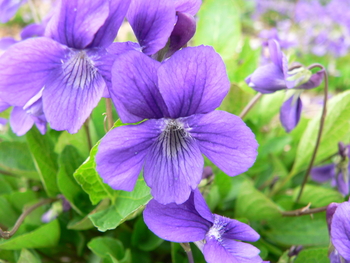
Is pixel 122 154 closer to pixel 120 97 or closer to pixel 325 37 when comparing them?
pixel 120 97

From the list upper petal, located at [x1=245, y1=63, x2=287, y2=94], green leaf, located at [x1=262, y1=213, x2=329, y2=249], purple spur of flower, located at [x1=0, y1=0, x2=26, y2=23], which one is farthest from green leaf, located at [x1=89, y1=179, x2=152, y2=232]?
purple spur of flower, located at [x1=0, y1=0, x2=26, y2=23]

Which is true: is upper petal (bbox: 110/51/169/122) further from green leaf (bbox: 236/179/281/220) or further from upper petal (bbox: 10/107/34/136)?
green leaf (bbox: 236/179/281/220)

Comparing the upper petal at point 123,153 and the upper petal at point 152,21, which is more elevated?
the upper petal at point 152,21

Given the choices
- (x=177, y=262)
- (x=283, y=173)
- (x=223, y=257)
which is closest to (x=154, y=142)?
(x=223, y=257)

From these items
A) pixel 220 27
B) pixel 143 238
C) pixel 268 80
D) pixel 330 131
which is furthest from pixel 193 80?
pixel 220 27

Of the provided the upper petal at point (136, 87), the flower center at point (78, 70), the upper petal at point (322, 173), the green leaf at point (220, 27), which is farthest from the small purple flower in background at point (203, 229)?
the green leaf at point (220, 27)

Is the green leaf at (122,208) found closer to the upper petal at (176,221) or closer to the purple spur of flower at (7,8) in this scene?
the upper petal at (176,221)
